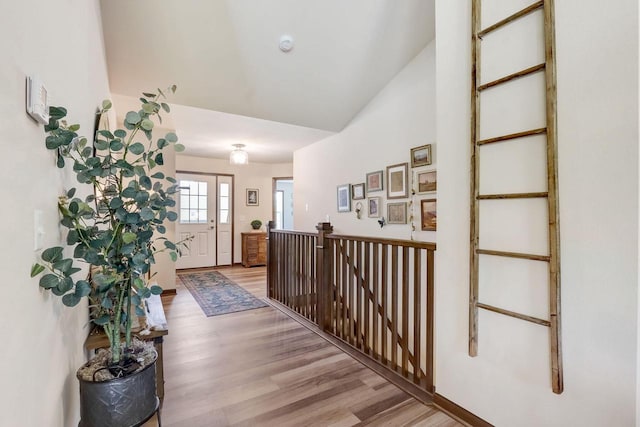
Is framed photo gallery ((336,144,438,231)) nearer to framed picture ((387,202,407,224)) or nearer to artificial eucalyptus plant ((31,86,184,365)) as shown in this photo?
framed picture ((387,202,407,224))

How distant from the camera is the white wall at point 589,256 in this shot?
1255mm

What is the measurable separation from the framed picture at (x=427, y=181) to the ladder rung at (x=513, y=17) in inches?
64.4

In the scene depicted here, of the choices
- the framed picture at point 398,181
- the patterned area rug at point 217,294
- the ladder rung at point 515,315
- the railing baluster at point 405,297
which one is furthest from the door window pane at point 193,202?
the ladder rung at point 515,315

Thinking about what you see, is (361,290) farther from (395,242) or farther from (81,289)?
(81,289)

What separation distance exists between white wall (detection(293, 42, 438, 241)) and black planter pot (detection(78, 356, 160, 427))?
2.78m

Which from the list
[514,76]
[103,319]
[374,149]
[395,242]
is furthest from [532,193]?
[374,149]

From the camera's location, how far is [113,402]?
4.00 feet

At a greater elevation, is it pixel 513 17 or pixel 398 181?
pixel 513 17

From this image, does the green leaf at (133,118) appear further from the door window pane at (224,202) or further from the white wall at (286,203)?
the white wall at (286,203)

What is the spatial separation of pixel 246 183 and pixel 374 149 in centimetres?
405

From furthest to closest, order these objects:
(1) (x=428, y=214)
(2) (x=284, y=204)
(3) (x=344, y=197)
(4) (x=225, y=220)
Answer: (2) (x=284, y=204)
(4) (x=225, y=220)
(3) (x=344, y=197)
(1) (x=428, y=214)

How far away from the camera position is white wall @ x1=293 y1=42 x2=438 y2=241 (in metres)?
3.39

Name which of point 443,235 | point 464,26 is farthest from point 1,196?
point 464,26

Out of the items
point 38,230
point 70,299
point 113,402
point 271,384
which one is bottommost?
point 271,384
